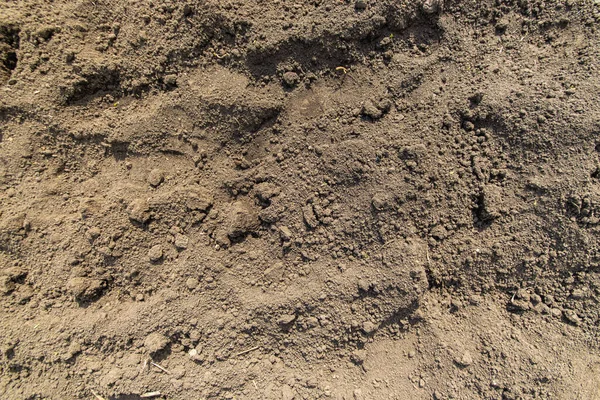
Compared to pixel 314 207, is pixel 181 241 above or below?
below

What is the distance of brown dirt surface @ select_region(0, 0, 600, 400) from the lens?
1.56m

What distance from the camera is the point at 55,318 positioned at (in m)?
1.72

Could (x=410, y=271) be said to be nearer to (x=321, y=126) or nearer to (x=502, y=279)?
(x=502, y=279)

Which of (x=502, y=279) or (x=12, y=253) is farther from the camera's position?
(x=12, y=253)

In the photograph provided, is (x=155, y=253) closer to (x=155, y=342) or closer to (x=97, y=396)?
(x=155, y=342)

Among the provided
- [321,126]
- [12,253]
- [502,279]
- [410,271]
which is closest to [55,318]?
[12,253]

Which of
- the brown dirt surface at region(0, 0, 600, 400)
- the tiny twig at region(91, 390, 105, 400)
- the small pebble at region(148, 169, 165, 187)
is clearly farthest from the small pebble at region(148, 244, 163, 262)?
the tiny twig at region(91, 390, 105, 400)

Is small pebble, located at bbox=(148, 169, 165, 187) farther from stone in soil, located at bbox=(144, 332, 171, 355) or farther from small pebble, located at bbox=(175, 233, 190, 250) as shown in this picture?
stone in soil, located at bbox=(144, 332, 171, 355)

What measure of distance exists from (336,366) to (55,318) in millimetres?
1587

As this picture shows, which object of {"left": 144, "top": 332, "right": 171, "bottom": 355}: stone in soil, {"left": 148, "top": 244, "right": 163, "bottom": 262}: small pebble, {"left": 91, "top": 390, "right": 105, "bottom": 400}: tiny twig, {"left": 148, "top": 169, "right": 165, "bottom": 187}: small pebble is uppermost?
{"left": 148, "top": 169, "right": 165, "bottom": 187}: small pebble

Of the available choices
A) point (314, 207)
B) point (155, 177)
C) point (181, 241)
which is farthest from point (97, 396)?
point (314, 207)

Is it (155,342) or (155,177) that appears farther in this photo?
(155,177)

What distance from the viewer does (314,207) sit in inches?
63.5

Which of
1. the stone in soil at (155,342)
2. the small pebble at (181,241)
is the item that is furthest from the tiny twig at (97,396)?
the small pebble at (181,241)
